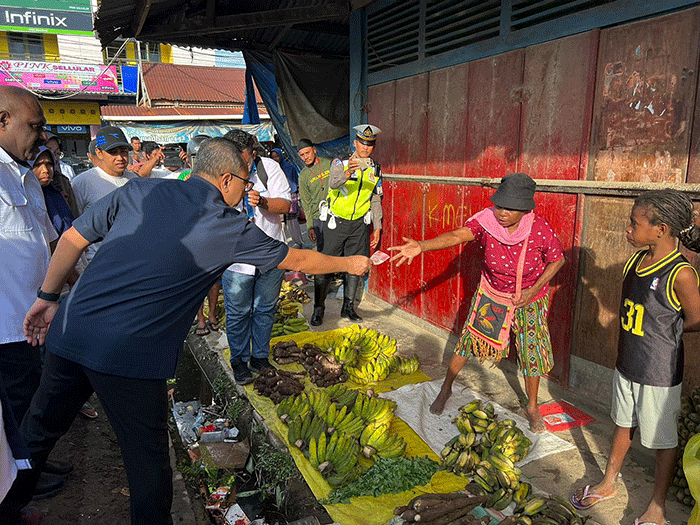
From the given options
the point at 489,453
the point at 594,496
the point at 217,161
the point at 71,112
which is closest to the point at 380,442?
the point at 489,453

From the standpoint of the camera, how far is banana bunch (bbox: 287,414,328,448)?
3.61 meters

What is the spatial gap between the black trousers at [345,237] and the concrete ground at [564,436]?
106cm

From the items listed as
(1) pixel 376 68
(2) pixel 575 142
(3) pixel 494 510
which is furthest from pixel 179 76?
(3) pixel 494 510

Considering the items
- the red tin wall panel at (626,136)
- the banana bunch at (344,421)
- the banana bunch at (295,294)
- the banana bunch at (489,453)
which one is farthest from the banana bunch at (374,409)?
the banana bunch at (295,294)

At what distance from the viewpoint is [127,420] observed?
244 cm

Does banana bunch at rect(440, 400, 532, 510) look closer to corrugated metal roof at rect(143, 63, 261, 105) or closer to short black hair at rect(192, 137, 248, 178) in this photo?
short black hair at rect(192, 137, 248, 178)

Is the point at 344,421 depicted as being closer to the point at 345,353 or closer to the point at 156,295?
the point at 345,353

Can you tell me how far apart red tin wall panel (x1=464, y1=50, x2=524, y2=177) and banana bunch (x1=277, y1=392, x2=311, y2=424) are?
2935mm

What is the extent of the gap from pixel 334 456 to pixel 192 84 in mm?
24709

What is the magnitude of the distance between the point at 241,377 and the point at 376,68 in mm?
4717

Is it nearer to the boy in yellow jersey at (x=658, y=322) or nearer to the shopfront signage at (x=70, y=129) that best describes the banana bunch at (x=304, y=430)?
the boy in yellow jersey at (x=658, y=322)

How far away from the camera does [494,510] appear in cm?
289

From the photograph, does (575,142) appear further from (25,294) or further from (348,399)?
(25,294)

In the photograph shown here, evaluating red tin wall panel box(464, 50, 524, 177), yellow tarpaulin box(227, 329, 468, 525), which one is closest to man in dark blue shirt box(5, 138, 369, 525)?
yellow tarpaulin box(227, 329, 468, 525)
